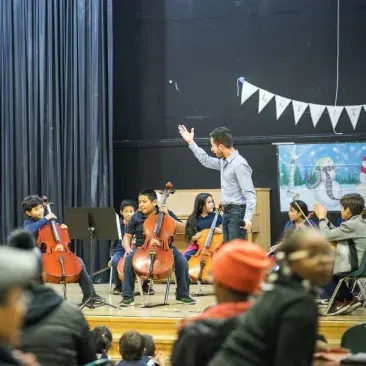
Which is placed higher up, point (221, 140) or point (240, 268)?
point (221, 140)

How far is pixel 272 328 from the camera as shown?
6.73 feet

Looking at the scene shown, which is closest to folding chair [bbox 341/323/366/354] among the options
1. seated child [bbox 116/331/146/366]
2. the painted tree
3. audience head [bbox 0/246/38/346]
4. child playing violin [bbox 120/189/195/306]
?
seated child [bbox 116/331/146/366]

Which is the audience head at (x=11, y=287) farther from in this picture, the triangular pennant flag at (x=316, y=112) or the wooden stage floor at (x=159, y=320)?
the triangular pennant flag at (x=316, y=112)

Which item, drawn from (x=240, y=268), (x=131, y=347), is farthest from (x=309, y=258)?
(x=131, y=347)

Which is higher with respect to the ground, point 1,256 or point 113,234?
point 1,256

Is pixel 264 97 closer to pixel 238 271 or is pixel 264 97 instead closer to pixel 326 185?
pixel 326 185

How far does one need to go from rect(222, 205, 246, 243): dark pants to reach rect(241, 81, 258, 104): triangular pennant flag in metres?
Result: 2.96

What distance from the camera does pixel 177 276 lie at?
21.0 ft

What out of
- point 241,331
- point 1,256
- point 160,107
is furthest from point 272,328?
point 160,107

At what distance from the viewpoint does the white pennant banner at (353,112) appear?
8.38 meters

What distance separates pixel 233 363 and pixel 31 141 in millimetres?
7149

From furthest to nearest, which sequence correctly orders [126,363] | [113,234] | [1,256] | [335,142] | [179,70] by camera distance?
[179,70]
[335,142]
[113,234]
[126,363]
[1,256]

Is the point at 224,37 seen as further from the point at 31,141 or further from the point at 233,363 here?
the point at 233,363

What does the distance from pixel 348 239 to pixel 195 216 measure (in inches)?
82.1
